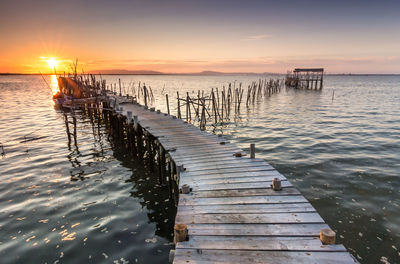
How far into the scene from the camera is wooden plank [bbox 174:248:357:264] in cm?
478

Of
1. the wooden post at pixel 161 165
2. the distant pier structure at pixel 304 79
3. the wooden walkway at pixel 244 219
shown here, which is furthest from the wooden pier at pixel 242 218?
the distant pier structure at pixel 304 79

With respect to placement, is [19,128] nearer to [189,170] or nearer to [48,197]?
[48,197]

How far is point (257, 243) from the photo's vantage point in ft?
17.6

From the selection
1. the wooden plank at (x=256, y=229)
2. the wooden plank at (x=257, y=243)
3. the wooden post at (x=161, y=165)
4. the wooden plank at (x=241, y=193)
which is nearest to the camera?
the wooden plank at (x=257, y=243)

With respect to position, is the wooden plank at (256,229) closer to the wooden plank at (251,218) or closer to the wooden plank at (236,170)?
the wooden plank at (251,218)

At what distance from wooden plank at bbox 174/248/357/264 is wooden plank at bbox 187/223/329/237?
590mm

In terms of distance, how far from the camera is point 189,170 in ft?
32.1

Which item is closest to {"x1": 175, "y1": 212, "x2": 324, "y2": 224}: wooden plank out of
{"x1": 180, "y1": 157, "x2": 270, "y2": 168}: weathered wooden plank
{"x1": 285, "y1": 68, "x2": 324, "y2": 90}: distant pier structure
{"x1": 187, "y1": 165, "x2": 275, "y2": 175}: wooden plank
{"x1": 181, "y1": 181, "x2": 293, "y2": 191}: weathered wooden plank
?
{"x1": 181, "y1": 181, "x2": 293, "y2": 191}: weathered wooden plank

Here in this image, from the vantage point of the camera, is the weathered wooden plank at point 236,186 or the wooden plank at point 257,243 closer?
the wooden plank at point 257,243

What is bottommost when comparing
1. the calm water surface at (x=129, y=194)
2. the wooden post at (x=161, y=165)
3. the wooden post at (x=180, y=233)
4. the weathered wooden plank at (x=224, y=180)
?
the calm water surface at (x=129, y=194)

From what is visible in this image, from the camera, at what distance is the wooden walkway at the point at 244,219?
4.99 metres

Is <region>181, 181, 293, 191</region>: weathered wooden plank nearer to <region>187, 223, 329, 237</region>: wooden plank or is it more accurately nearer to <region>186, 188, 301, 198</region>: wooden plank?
<region>186, 188, 301, 198</region>: wooden plank


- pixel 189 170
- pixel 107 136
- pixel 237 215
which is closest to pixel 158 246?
pixel 189 170

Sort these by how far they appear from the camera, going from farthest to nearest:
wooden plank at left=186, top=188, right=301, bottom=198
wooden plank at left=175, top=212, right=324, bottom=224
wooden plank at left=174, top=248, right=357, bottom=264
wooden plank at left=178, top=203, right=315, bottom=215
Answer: wooden plank at left=186, top=188, right=301, bottom=198 → wooden plank at left=178, top=203, right=315, bottom=215 → wooden plank at left=175, top=212, right=324, bottom=224 → wooden plank at left=174, top=248, right=357, bottom=264
